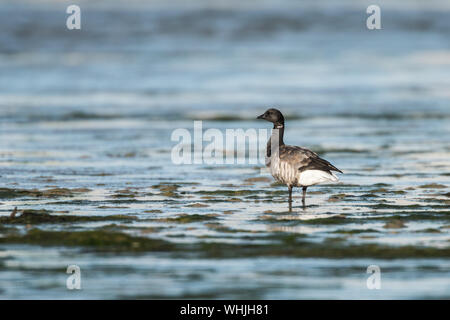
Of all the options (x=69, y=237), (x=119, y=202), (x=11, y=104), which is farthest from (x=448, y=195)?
(x=11, y=104)

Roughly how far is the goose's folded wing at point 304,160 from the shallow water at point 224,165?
653 mm

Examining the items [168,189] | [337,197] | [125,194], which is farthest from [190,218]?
[337,197]

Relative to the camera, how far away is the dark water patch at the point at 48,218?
13118mm

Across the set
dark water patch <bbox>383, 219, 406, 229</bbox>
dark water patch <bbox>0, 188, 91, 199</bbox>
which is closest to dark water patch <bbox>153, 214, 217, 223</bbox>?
dark water patch <bbox>383, 219, 406, 229</bbox>

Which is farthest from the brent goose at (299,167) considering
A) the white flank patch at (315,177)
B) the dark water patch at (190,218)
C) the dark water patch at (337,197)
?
the dark water patch at (190,218)

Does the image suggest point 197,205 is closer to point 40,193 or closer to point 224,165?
point 40,193

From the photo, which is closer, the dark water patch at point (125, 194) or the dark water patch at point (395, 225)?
the dark water patch at point (395, 225)

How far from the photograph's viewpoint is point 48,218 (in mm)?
13266

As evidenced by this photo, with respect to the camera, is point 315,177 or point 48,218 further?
point 315,177

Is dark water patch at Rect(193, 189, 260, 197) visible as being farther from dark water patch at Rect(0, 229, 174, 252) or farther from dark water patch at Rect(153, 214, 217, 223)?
dark water patch at Rect(0, 229, 174, 252)

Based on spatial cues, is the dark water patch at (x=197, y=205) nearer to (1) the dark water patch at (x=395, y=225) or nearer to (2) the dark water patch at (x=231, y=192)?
(2) the dark water patch at (x=231, y=192)

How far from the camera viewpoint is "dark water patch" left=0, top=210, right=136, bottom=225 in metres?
13.1

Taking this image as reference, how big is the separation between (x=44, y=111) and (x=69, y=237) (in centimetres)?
1661

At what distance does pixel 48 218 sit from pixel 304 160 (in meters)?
3.99
